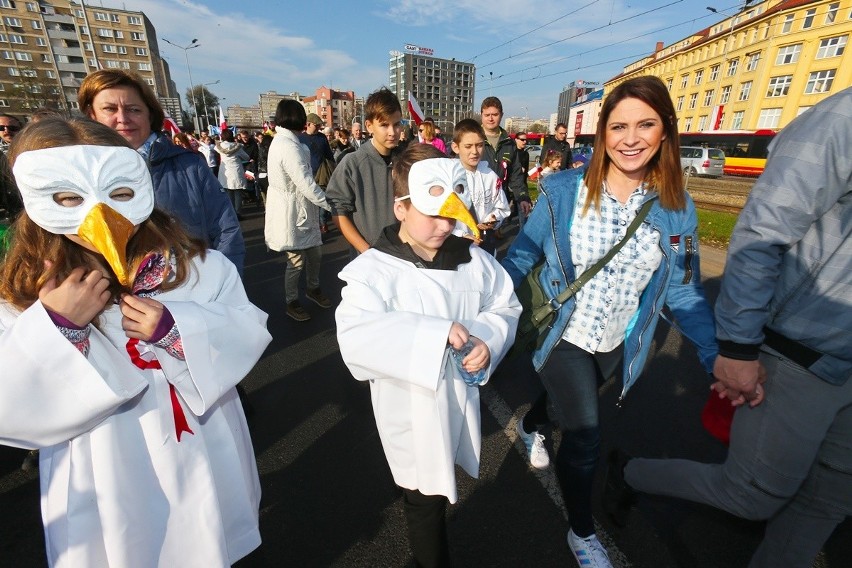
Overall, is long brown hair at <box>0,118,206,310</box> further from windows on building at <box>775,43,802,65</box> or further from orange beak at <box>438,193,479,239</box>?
windows on building at <box>775,43,802,65</box>

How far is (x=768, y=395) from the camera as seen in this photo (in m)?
1.48

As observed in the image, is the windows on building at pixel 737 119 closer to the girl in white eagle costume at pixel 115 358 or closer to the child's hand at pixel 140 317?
the girl in white eagle costume at pixel 115 358

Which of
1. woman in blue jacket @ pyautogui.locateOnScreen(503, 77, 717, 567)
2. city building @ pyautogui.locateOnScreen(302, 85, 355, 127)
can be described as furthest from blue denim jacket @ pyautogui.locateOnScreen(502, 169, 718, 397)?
city building @ pyautogui.locateOnScreen(302, 85, 355, 127)

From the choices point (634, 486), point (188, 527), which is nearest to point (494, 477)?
point (634, 486)

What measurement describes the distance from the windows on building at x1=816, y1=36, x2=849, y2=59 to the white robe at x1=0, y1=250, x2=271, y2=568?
49386 mm

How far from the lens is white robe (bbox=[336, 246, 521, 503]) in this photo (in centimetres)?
138

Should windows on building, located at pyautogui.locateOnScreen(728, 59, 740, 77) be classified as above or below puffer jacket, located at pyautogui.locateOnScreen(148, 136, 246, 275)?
above

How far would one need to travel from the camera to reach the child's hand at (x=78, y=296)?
105 cm

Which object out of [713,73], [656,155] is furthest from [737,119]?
[656,155]

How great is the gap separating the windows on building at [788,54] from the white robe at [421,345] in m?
49.5

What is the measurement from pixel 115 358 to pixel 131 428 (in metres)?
0.23

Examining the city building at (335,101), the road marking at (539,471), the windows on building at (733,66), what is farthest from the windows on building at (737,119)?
the city building at (335,101)

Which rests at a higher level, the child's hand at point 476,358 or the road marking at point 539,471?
the child's hand at point 476,358

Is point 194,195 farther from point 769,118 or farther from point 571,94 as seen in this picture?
point 571,94
